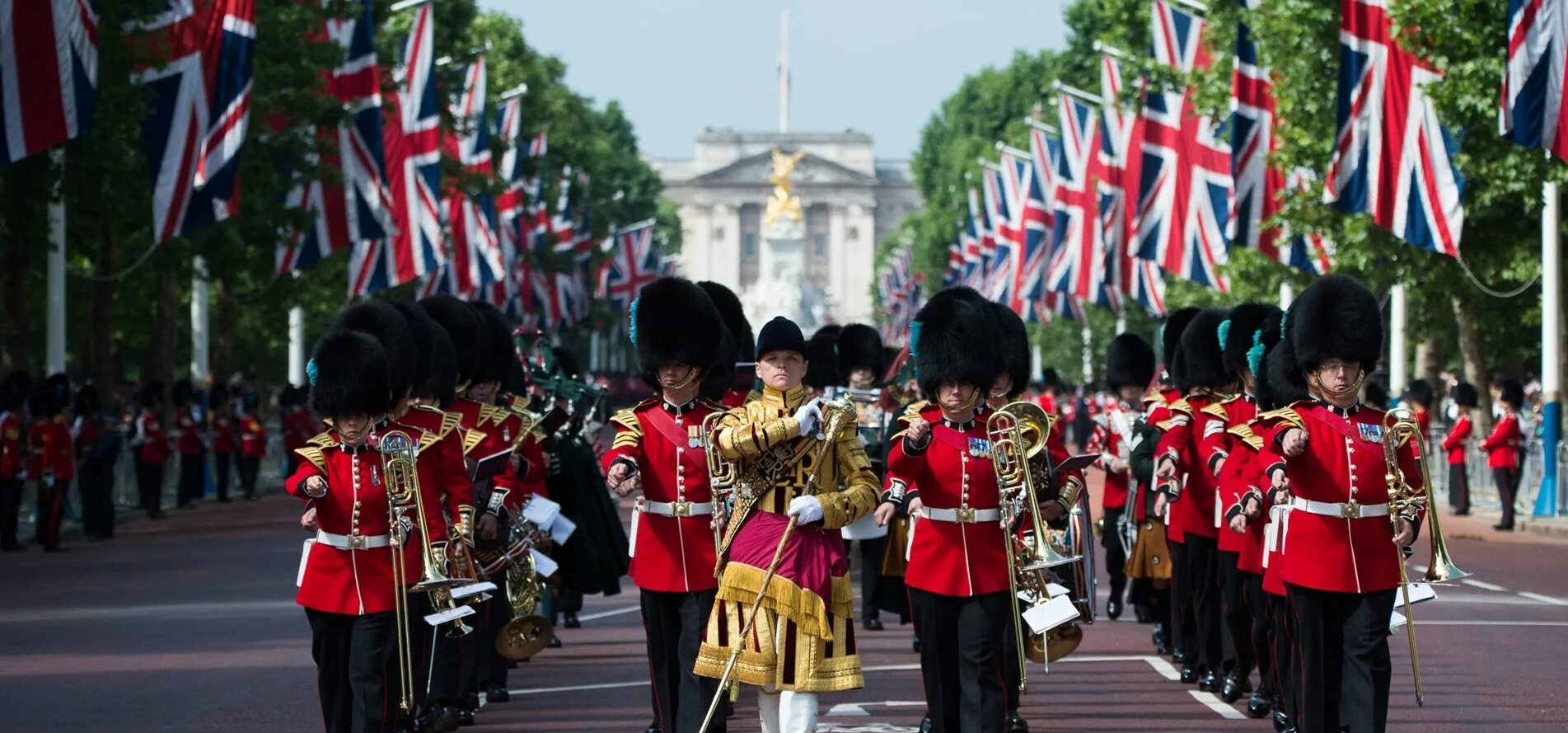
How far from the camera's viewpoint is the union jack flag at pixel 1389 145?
24.8 meters

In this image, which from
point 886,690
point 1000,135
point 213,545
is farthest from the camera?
point 1000,135

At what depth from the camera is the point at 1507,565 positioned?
23031 mm

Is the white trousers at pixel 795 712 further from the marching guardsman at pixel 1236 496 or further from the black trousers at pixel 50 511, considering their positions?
the black trousers at pixel 50 511

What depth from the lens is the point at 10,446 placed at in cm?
2452

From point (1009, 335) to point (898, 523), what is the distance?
2.81 metres


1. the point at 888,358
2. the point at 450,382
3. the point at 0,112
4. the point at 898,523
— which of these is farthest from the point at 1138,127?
the point at 450,382

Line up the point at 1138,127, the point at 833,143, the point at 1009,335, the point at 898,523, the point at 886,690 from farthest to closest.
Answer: the point at 833,143, the point at 1138,127, the point at 898,523, the point at 886,690, the point at 1009,335

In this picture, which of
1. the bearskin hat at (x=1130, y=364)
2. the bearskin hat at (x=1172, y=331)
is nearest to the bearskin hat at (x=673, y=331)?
the bearskin hat at (x=1172, y=331)

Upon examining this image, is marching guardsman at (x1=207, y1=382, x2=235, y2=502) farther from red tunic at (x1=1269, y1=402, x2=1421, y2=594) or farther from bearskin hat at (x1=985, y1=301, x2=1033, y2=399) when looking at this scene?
red tunic at (x1=1269, y1=402, x2=1421, y2=594)

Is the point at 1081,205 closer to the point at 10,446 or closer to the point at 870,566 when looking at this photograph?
the point at 10,446

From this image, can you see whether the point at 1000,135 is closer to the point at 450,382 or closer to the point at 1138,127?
the point at 1138,127

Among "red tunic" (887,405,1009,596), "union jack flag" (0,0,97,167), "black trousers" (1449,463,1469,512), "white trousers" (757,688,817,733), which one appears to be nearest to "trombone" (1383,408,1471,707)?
"red tunic" (887,405,1009,596)

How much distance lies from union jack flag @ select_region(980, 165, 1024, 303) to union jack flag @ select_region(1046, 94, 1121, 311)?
7.24 meters

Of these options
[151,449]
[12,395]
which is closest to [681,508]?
[12,395]
